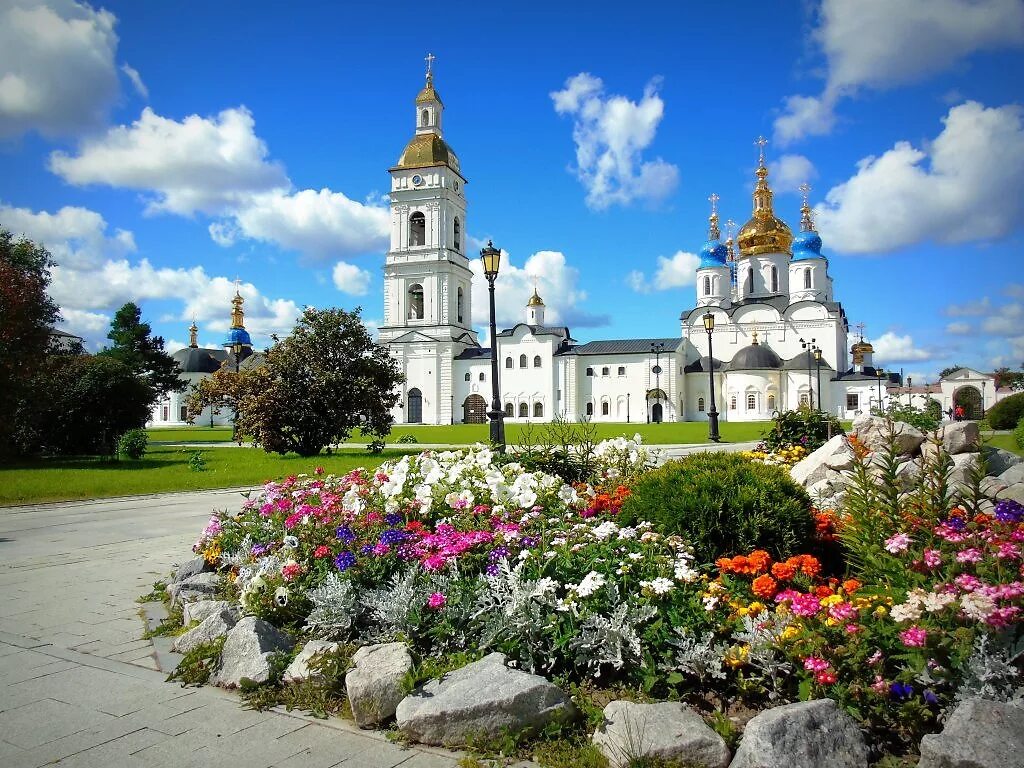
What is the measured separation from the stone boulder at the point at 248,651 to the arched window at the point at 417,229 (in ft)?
223

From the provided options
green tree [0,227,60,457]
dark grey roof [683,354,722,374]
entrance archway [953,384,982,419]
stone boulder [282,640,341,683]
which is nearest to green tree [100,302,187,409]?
green tree [0,227,60,457]

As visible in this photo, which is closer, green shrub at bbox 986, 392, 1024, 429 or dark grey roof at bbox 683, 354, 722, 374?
green shrub at bbox 986, 392, 1024, 429

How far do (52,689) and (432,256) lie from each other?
218 ft

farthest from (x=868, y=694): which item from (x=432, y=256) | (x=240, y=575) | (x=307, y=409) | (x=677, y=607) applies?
(x=432, y=256)

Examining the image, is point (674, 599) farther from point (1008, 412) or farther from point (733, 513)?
point (1008, 412)

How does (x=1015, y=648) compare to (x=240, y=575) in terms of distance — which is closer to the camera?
(x=1015, y=648)

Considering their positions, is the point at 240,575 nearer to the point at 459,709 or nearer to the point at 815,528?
the point at 459,709

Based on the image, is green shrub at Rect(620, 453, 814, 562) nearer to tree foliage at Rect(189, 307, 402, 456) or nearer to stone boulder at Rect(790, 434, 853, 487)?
stone boulder at Rect(790, 434, 853, 487)

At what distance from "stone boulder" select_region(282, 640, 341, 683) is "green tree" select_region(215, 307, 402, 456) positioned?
20251mm

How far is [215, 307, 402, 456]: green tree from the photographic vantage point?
2388 centimetres

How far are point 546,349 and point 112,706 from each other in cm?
6616

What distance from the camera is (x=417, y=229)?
7075 centimetres

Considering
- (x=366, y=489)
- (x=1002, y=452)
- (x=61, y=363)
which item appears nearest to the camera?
(x=366, y=489)

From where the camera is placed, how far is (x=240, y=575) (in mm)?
5918
